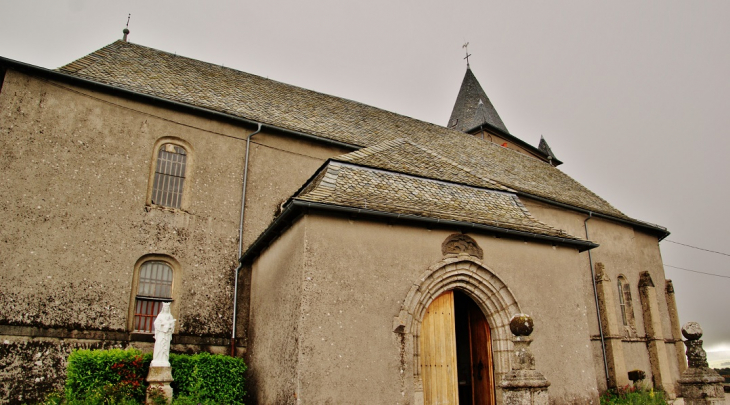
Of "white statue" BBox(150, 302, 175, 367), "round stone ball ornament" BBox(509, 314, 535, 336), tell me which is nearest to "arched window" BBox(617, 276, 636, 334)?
"round stone ball ornament" BBox(509, 314, 535, 336)

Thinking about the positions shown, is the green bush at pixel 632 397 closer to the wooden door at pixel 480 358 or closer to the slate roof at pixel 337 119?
the wooden door at pixel 480 358

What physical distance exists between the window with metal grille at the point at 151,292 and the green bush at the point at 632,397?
42.2 feet

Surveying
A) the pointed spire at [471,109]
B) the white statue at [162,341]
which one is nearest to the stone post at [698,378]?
the white statue at [162,341]

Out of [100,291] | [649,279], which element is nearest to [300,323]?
[100,291]

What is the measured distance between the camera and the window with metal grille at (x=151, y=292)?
453 inches

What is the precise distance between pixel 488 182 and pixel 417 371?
5652mm

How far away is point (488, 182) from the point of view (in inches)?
522

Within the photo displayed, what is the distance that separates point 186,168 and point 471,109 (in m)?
22.4

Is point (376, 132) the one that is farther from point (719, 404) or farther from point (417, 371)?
point (719, 404)

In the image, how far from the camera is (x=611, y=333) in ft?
57.3

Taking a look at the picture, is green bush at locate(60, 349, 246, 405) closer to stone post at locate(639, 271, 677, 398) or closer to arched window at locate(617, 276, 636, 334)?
arched window at locate(617, 276, 636, 334)

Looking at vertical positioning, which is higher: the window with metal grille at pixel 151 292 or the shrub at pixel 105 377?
the window with metal grille at pixel 151 292

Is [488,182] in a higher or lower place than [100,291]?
higher

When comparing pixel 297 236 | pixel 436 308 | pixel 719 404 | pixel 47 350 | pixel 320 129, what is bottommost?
pixel 719 404
